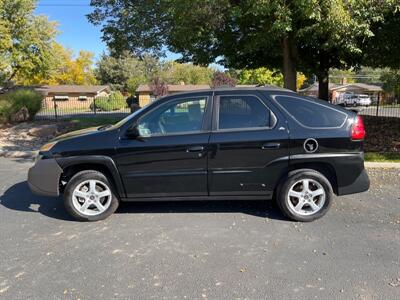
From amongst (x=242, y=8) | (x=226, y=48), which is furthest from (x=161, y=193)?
(x=226, y=48)

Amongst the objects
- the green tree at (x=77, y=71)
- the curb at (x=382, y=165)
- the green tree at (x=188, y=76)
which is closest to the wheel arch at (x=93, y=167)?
the curb at (x=382, y=165)

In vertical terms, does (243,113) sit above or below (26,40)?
below

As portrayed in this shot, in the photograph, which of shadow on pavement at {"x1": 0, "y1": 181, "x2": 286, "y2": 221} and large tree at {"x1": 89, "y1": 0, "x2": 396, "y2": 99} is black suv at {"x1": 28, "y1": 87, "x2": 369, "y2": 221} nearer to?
shadow on pavement at {"x1": 0, "y1": 181, "x2": 286, "y2": 221}

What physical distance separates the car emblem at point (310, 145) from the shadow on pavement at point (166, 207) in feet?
3.16

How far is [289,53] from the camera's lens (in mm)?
10750

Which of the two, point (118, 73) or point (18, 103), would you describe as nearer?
point (18, 103)

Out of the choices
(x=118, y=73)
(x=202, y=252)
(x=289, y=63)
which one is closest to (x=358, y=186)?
(x=202, y=252)

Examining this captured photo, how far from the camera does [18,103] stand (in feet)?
53.8

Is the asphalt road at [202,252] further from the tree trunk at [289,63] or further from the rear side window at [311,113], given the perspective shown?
the tree trunk at [289,63]

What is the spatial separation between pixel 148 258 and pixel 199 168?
4.46 feet

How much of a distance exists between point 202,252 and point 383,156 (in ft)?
18.9

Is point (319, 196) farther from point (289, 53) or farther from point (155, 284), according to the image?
point (289, 53)

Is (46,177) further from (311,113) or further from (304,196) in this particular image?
(311,113)

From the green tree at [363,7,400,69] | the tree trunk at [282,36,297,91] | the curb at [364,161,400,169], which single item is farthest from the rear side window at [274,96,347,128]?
the tree trunk at [282,36,297,91]
